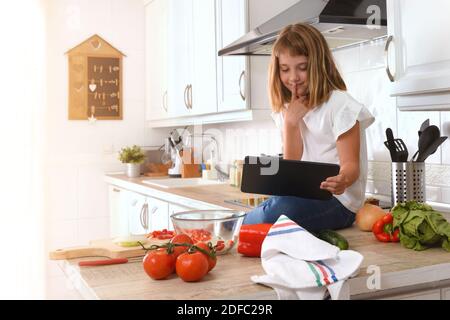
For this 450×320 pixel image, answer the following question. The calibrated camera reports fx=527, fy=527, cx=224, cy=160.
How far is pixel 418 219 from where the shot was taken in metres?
1.39

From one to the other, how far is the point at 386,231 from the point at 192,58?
2.01m

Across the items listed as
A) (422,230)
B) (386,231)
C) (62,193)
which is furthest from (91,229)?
(422,230)

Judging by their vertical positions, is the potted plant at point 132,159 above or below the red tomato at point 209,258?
above

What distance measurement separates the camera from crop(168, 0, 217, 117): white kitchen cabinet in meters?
2.95

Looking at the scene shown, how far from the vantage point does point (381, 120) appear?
2.21 meters

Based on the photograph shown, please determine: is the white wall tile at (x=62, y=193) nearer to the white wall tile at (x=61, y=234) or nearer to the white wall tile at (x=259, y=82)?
the white wall tile at (x=61, y=234)

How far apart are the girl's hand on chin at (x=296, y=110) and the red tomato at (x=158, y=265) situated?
31.3 inches

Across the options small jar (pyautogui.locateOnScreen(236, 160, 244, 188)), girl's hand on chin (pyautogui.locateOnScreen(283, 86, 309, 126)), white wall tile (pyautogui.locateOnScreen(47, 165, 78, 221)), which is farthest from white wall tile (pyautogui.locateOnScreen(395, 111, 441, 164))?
white wall tile (pyautogui.locateOnScreen(47, 165, 78, 221))

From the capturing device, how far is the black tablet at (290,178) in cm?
146

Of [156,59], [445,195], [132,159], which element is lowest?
[445,195]

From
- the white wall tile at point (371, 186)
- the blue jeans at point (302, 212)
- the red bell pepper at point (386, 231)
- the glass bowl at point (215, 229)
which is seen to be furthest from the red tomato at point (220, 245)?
the white wall tile at point (371, 186)

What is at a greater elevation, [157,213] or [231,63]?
[231,63]

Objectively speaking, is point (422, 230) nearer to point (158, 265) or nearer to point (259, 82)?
point (158, 265)

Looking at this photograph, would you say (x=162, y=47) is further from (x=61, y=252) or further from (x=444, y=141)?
(x=61, y=252)
